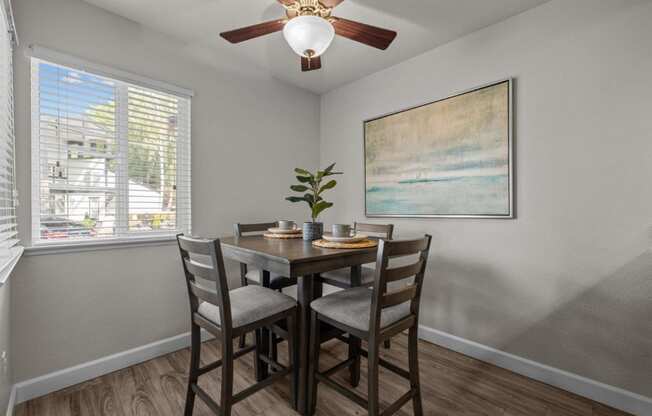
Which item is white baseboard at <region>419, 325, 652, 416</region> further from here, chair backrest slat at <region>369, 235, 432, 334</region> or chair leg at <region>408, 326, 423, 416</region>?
chair backrest slat at <region>369, 235, 432, 334</region>

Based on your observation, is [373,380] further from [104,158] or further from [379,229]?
[104,158]

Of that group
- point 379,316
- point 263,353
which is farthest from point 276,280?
point 379,316

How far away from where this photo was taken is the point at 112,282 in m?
2.05

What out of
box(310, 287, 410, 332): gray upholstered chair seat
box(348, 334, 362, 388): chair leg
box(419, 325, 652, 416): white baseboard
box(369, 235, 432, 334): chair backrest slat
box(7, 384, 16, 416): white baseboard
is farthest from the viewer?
box(348, 334, 362, 388): chair leg

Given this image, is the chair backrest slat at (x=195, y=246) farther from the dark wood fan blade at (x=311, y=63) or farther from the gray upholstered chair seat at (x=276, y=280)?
the dark wood fan blade at (x=311, y=63)

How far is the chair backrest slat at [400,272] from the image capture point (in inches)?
52.1

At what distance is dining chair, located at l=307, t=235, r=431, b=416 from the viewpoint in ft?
4.34

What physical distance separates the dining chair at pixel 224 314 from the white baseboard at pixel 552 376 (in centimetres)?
139

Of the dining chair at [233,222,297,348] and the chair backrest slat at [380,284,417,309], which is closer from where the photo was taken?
the chair backrest slat at [380,284,417,309]

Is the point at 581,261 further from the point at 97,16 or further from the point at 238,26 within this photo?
the point at 97,16

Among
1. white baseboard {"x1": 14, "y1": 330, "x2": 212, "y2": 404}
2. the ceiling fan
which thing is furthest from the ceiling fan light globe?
white baseboard {"x1": 14, "y1": 330, "x2": 212, "y2": 404}

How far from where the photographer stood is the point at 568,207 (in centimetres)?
187

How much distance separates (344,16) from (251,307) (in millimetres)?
1976

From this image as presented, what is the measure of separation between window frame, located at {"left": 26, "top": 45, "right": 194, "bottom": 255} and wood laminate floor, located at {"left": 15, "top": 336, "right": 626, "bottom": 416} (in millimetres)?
869
